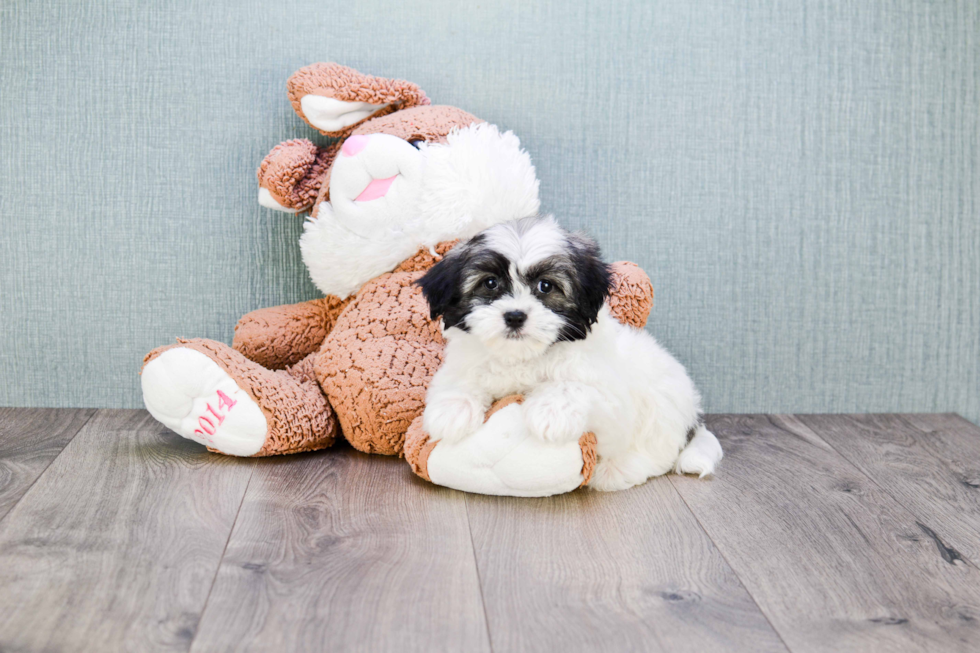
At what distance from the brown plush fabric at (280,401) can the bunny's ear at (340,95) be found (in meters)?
0.58

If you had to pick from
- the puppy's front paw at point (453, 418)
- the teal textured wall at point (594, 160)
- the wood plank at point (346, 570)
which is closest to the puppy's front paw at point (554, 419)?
the puppy's front paw at point (453, 418)

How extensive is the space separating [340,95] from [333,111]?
42 mm

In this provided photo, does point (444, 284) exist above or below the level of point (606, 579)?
above

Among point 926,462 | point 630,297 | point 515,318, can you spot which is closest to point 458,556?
point 515,318

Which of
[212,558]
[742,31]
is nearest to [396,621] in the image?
[212,558]

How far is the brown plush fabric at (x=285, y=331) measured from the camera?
1941 mm

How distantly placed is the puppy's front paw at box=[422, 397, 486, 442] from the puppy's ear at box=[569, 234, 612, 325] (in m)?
0.27

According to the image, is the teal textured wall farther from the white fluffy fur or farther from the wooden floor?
the wooden floor

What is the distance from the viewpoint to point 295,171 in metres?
1.90

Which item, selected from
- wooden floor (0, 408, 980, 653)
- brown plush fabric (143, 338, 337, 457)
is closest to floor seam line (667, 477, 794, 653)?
wooden floor (0, 408, 980, 653)

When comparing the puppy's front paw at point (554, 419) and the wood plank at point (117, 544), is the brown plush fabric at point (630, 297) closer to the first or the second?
the puppy's front paw at point (554, 419)

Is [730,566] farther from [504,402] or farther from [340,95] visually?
[340,95]

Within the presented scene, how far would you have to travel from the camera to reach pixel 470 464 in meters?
1.56

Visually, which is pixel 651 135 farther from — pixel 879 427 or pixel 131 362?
pixel 131 362
